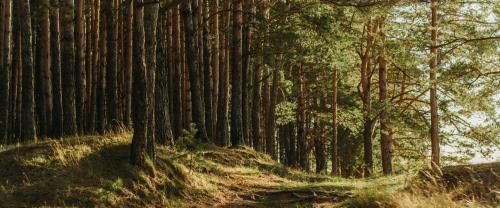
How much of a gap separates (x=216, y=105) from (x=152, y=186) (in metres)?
11.8

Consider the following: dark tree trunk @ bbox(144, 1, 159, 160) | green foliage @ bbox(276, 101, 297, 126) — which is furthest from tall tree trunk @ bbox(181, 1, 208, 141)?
green foliage @ bbox(276, 101, 297, 126)

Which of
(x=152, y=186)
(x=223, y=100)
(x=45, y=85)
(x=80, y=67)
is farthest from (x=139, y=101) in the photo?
(x=223, y=100)

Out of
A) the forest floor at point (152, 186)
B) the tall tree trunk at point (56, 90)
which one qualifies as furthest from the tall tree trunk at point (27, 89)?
the forest floor at point (152, 186)

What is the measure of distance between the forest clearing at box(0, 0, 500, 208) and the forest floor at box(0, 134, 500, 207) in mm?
30

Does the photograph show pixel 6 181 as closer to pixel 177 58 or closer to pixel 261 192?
pixel 261 192

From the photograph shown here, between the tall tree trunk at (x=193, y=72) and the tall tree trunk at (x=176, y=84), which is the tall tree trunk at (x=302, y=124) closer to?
the tall tree trunk at (x=176, y=84)

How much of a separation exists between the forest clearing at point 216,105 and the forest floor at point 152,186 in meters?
0.03

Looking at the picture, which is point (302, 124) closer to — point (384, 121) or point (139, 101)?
point (384, 121)

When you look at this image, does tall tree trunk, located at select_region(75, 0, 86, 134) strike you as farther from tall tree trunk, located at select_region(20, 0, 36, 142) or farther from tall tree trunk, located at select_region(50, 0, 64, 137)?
tall tree trunk, located at select_region(50, 0, 64, 137)

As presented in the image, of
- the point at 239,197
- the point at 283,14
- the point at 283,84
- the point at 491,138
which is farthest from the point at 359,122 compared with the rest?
the point at 239,197

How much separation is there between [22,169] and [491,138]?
17.4 meters

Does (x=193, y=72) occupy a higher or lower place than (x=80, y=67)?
lower

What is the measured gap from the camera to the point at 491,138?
20016 mm

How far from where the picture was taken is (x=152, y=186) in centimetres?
884
